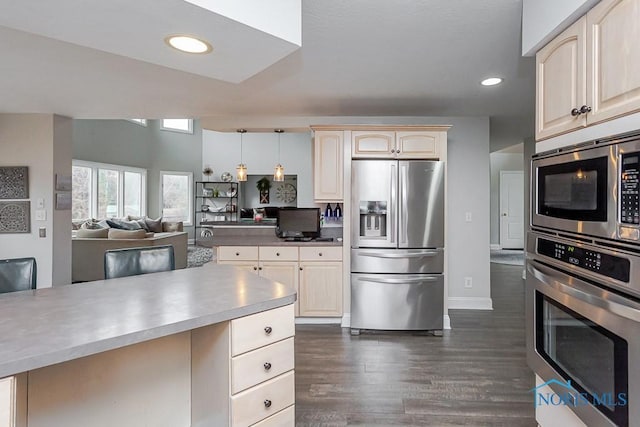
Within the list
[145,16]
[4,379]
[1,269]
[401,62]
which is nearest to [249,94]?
[401,62]

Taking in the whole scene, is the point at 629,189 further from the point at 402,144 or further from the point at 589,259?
the point at 402,144

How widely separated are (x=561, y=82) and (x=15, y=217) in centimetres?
554

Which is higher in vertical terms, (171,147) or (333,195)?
(171,147)

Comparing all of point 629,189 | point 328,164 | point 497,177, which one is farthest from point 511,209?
point 629,189

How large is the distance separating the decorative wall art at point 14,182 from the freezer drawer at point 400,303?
4.22 m

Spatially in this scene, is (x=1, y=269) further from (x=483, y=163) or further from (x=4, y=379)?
(x=483, y=163)

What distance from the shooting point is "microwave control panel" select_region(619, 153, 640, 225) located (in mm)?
1037

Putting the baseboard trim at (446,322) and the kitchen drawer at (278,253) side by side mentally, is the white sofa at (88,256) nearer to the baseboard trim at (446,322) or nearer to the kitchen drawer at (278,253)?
the kitchen drawer at (278,253)

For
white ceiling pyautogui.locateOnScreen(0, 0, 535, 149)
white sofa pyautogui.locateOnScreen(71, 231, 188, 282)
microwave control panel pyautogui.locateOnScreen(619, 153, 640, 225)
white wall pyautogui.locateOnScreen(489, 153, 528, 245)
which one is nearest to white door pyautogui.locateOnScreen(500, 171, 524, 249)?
white wall pyautogui.locateOnScreen(489, 153, 528, 245)

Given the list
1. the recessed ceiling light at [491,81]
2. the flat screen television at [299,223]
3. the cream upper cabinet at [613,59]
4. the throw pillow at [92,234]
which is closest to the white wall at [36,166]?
the throw pillow at [92,234]

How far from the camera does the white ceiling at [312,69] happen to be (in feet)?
5.24

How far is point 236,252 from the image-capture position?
3.71m

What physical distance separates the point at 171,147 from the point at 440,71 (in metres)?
9.04

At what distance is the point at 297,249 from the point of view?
3.70 meters
